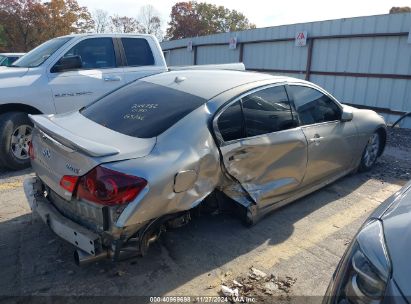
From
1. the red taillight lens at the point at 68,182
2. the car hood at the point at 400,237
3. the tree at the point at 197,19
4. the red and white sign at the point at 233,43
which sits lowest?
the red taillight lens at the point at 68,182

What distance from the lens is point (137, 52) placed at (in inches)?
265

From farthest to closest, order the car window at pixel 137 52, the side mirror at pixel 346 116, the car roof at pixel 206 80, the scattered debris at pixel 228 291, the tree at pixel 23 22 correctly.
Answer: the tree at pixel 23 22 → the car window at pixel 137 52 → the side mirror at pixel 346 116 → the car roof at pixel 206 80 → the scattered debris at pixel 228 291

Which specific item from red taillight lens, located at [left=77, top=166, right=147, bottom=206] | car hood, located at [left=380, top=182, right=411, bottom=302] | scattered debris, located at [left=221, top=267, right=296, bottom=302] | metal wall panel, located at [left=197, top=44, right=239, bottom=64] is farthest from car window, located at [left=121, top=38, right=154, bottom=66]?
metal wall panel, located at [left=197, top=44, right=239, bottom=64]

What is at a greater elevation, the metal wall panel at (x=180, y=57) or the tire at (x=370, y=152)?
the metal wall panel at (x=180, y=57)

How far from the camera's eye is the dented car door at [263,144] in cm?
340

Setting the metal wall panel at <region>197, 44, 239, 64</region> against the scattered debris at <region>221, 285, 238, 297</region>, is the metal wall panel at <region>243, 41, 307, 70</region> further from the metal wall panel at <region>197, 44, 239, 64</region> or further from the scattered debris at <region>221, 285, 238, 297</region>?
the scattered debris at <region>221, 285, 238, 297</region>

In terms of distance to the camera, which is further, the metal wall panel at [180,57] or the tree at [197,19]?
the tree at [197,19]

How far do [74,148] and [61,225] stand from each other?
609 mm

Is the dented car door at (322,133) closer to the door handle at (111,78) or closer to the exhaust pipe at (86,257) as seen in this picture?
the exhaust pipe at (86,257)

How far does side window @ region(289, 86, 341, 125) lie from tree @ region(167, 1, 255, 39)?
50402 mm

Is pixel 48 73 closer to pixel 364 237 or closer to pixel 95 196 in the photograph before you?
pixel 95 196

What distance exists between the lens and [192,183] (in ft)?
9.86

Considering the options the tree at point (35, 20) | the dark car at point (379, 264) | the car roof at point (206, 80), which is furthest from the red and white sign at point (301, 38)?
the tree at point (35, 20)

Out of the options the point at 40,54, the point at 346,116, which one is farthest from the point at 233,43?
the point at 346,116
